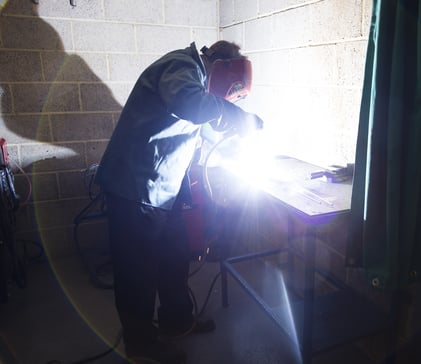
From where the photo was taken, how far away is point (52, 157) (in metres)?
2.79

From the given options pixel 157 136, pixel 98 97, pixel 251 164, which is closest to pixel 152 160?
pixel 157 136

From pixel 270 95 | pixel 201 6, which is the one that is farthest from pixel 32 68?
pixel 270 95

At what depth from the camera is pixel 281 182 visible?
167 cm

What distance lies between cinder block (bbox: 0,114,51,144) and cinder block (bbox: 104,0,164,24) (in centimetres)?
83

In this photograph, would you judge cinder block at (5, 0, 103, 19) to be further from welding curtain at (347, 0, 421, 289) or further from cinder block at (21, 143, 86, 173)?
welding curtain at (347, 0, 421, 289)

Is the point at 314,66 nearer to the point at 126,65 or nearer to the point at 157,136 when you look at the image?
the point at 157,136

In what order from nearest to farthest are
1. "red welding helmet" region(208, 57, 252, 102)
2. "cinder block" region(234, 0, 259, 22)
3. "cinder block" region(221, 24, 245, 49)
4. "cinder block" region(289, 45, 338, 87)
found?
"red welding helmet" region(208, 57, 252, 102) < "cinder block" region(289, 45, 338, 87) < "cinder block" region(234, 0, 259, 22) < "cinder block" region(221, 24, 245, 49)

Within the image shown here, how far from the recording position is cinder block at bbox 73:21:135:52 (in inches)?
105

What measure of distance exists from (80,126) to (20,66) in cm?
52

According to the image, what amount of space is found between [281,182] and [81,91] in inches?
67.4

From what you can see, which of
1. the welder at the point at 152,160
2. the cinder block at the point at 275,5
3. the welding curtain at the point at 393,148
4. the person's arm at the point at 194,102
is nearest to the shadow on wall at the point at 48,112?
the cinder block at the point at 275,5

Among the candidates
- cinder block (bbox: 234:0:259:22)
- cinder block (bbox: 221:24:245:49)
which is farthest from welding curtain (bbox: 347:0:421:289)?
cinder block (bbox: 221:24:245:49)

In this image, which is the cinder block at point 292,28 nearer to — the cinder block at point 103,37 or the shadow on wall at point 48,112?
the cinder block at point 103,37

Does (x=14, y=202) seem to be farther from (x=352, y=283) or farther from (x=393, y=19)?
(x=393, y=19)
